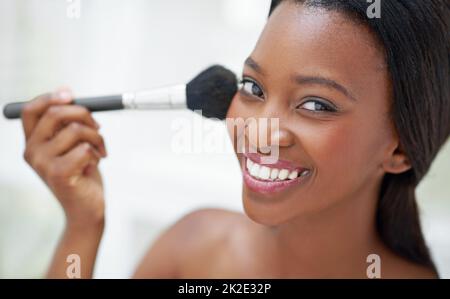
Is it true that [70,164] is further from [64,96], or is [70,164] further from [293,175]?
[293,175]

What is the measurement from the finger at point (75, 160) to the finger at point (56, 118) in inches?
1.0

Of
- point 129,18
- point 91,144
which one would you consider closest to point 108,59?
point 129,18

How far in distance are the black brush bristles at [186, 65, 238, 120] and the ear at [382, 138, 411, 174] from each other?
0.16 m

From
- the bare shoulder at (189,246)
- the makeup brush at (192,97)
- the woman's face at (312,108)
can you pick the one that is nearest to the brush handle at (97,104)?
the makeup brush at (192,97)

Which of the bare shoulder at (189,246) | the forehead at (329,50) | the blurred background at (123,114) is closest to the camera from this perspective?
the forehead at (329,50)

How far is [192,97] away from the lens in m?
0.51

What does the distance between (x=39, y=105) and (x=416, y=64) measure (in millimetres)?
357

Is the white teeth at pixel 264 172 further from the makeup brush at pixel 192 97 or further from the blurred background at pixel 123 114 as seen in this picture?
the blurred background at pixel 123 114

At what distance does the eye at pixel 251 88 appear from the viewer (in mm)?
485

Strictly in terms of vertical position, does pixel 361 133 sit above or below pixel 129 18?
below
